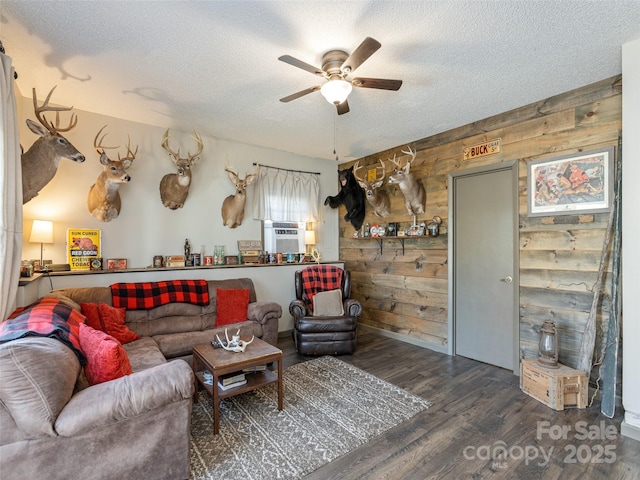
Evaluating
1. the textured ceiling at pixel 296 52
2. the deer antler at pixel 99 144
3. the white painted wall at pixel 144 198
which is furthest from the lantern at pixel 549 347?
the deer antler at pixel 99 144

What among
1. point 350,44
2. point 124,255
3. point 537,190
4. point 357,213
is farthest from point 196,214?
point 537,190

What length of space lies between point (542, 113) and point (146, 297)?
465 cm

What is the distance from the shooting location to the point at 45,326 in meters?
1.75

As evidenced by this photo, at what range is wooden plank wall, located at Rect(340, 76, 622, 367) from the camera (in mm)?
2746

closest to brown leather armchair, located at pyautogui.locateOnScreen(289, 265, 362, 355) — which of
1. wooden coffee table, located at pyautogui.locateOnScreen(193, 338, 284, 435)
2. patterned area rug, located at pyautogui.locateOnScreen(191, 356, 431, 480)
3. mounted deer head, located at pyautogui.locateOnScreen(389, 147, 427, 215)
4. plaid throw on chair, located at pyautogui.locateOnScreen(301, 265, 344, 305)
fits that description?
plaid throw on chair, located at pyautogui.locateOnScreen(301, 265, 344, 305)

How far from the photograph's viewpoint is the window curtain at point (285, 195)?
4590 millimetres

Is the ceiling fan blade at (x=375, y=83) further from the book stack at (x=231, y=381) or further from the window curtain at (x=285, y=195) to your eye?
the window curtain at (x=285, y=195)

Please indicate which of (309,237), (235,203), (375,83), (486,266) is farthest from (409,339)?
(375,83)

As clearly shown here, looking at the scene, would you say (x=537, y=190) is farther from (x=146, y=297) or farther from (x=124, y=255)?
(x=124, y=255)

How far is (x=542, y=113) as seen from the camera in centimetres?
307

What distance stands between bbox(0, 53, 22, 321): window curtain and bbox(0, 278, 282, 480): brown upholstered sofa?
69 centimetres

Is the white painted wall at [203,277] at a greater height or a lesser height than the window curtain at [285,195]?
lesser

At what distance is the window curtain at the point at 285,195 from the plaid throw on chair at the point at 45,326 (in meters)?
2.76

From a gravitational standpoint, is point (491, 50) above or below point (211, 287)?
above
